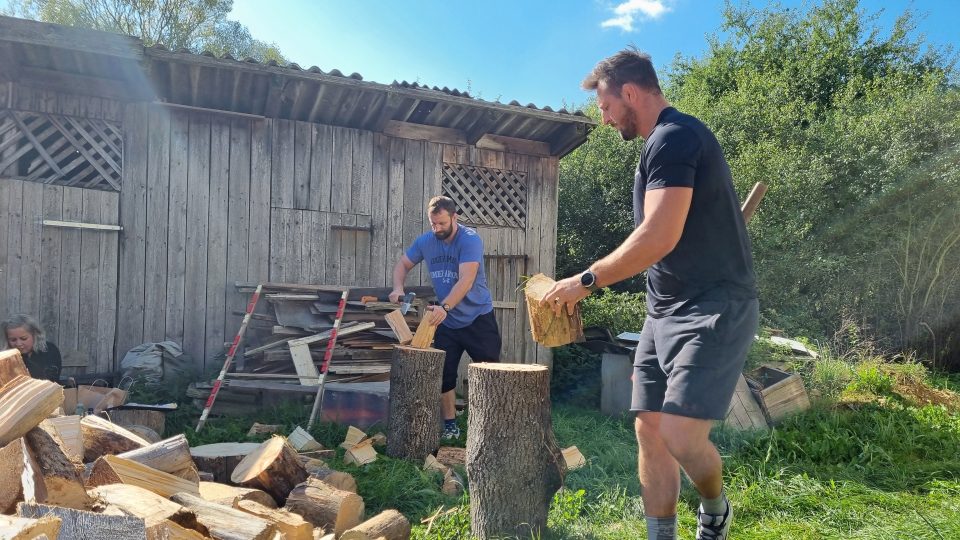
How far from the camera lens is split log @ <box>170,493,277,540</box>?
2.27 meters

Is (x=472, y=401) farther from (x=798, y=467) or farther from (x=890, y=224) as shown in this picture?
(x=890, y=224)

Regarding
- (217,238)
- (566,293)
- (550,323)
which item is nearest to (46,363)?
(217,238)

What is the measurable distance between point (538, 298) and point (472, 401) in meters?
0.79

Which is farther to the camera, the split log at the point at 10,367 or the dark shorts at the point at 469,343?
the dark shorts at the point at 469,343

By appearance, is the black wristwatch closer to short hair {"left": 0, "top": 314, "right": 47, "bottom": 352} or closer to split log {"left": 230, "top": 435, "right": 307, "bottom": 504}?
split log {"left": 230, "top": 435, "right": 307, "bottom": 504}

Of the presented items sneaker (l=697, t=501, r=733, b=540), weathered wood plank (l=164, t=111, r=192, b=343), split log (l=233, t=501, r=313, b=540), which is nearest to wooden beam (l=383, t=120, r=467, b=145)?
weathered wood plank (l=164, t=111, r=192, b=343)

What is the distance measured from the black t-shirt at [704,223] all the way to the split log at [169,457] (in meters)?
2.39

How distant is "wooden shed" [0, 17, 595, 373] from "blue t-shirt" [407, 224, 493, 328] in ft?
6.56

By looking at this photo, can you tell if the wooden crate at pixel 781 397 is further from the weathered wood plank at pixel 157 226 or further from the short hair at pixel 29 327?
the short hair at pixel 29 327

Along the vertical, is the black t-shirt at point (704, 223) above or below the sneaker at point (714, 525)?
above

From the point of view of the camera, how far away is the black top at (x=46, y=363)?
5023 mm

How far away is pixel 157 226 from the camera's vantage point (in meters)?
6.16

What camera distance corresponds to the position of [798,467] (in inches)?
161

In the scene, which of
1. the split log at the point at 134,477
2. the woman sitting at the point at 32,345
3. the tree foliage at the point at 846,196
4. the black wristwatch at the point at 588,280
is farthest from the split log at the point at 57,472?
the tree foliage at the point at 846,196
